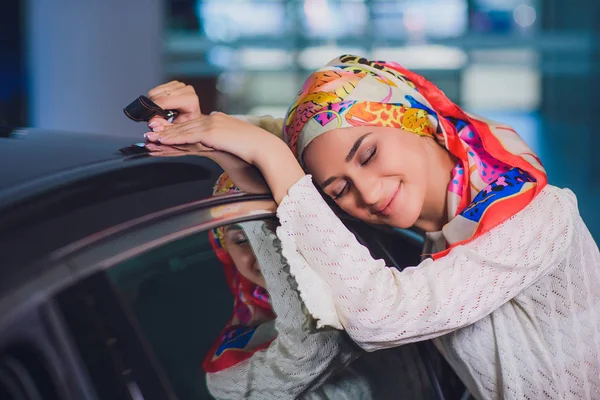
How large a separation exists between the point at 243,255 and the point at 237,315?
97 millimetres

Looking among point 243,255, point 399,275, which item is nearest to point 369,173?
point 399,275

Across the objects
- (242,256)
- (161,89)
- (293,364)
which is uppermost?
(161,89)

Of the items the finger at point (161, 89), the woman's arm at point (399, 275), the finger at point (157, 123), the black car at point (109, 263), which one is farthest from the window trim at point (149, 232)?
the finger at point (161, 89)

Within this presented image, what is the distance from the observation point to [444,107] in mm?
1561

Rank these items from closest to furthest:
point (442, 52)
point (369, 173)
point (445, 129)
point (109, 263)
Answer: point (109, 263) → point (369, 173) → point (445, 129) → point (442, 52)

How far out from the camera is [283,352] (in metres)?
1.09

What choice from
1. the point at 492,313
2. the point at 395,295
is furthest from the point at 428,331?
the point at 492,313

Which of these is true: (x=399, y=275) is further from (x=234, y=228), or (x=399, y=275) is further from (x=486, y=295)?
(x=234, y=228)

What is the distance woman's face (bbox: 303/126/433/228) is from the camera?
133 cm

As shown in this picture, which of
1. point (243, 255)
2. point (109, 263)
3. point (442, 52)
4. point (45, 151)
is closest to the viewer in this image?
point (109, 263)

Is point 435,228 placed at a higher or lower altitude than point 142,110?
lower

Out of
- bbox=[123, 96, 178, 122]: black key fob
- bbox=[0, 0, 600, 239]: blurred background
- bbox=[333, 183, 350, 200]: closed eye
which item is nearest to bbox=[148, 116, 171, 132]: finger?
bbox=[123, 96, 178, 122]: black key fob

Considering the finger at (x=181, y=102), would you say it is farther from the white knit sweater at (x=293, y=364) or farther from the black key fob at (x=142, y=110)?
the white knit sweater at (x=293, y=364)

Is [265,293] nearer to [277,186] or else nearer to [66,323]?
[277,186]
